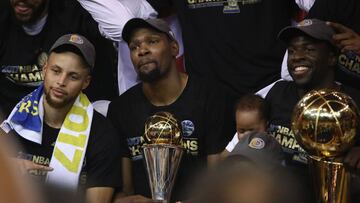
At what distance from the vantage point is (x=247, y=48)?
11.5ft

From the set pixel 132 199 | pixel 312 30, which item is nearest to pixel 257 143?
pixel 132 199

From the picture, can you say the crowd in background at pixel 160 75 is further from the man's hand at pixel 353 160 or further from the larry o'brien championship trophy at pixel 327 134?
the larry o'brien championship trophy at pixel 327 134

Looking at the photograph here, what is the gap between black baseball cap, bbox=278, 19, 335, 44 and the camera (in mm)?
3039

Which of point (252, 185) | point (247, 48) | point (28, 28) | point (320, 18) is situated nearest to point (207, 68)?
point (247, 48)

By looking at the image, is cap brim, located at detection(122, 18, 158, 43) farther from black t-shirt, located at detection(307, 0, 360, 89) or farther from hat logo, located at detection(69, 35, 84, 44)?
black t-shirt, located at detection(307, 0, 360, 89)

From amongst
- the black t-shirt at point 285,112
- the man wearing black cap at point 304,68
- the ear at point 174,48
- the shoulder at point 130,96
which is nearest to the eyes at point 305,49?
the man wearing black cap at point 304,68

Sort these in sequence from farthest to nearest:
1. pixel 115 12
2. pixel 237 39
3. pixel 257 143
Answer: pixel 115 12
pixel 237 39
pixel 257 143

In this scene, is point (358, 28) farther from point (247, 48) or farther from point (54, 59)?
point (54, 59)

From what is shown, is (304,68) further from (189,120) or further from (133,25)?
(133,25)

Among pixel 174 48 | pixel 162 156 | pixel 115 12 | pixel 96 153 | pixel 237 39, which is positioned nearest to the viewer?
pixel 162 156

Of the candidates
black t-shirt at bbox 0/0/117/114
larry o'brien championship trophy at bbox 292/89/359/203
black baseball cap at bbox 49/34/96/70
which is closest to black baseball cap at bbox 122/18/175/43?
black baseball cap at bbox 49/34/96/70

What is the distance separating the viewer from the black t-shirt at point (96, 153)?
313cm

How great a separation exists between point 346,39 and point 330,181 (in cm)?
170

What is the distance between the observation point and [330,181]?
1472 mm
